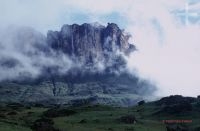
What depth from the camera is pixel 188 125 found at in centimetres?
9644

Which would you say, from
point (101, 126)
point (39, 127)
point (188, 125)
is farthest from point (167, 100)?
point (39, 127)

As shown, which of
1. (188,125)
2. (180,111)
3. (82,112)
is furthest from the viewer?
(82,112)

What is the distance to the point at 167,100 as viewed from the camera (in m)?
138

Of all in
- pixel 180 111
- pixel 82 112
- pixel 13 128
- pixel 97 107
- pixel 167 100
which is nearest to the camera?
pixel 13 128

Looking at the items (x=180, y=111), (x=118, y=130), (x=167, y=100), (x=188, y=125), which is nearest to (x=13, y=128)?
(x=118, y=130)

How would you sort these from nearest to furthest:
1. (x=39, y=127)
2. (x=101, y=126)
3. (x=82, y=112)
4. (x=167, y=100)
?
1. (x=39, y=127)
2. (x=101, y=126)
3. (x=82, y=112)
4. (x=167, y=100)

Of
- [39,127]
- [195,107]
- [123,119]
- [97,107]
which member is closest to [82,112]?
[97,107]

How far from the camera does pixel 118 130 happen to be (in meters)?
85.9

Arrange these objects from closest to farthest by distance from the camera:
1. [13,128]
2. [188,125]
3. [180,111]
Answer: [13,128] → [188,125] → [180,111]

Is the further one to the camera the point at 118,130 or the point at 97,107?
the point at 97,107

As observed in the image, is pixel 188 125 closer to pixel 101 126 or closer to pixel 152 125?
pixel 152 125

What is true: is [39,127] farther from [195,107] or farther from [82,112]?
[195,107]

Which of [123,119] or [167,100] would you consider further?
[167,100]

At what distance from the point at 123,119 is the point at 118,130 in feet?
40.6
